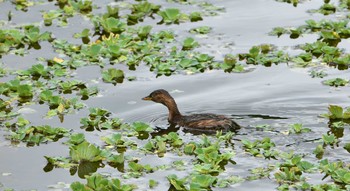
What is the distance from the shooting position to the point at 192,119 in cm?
1357

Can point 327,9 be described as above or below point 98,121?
above

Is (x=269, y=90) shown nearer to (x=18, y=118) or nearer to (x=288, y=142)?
(x=288, y=142)

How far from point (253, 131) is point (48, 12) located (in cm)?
622

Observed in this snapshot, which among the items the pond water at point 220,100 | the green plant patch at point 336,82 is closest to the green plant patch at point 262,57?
the pond water at point 220,100

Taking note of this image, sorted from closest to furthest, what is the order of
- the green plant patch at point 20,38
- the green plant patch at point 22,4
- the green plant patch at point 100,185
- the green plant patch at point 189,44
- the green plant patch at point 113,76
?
the green plant patch at point 100,185
the green plant patch at point 113,76
the green plant patch at point 189,44
the green plant patch at point 20,38
the green plant patch at point 22,4

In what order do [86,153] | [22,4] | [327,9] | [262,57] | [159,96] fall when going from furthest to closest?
[22,4] → [327,9] → [262,57] → [159,96] → [86,153]

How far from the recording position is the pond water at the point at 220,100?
39.2 feet

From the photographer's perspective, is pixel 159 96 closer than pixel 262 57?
Yes

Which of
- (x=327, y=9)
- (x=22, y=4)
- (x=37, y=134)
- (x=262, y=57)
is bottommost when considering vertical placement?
(x=37, y=134)

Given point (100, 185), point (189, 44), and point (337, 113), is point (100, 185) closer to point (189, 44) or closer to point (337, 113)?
point (337, 113)

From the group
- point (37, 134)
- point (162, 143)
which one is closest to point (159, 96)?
point (162, 143)

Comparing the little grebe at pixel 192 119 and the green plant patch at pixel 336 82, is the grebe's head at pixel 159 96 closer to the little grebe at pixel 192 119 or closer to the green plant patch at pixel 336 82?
the little grebe at pixel 192 119

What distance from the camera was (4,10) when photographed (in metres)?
18.4

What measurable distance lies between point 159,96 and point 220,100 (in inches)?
33.6
